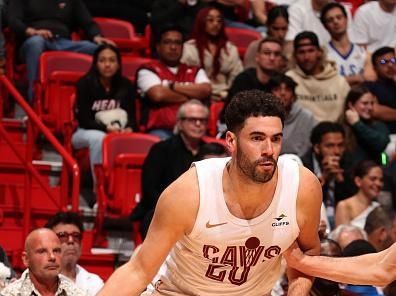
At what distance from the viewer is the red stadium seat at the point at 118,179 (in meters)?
9.41

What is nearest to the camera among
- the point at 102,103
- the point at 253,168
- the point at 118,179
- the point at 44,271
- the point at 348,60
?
the point at 253,168

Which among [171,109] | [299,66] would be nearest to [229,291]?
[171,109]

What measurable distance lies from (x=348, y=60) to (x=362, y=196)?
2391 mm

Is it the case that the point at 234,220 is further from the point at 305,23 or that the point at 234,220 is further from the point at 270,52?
the point at 305,23

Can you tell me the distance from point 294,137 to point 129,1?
3179 millimetres

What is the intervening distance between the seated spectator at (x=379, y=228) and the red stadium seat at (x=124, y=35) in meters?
3.94

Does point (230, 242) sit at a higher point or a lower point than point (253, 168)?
lower

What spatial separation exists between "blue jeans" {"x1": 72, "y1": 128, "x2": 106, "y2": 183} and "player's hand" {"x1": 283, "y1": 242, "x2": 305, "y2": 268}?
420 cm

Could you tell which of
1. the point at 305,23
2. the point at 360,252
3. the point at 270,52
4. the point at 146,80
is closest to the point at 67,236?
the point at 360,252

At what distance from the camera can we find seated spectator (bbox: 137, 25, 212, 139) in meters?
10.3

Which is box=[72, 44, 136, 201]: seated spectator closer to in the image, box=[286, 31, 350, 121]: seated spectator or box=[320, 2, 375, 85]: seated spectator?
box=[286, 31, 350, 121]: seated spectator

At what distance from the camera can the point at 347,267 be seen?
5594mm

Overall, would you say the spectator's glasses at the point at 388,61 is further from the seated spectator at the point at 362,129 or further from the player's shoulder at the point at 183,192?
the player's shoulder at the point at 183,192

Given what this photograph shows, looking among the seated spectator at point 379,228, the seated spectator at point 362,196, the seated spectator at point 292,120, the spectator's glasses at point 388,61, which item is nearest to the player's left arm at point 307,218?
the seated spectator at point 379,228
